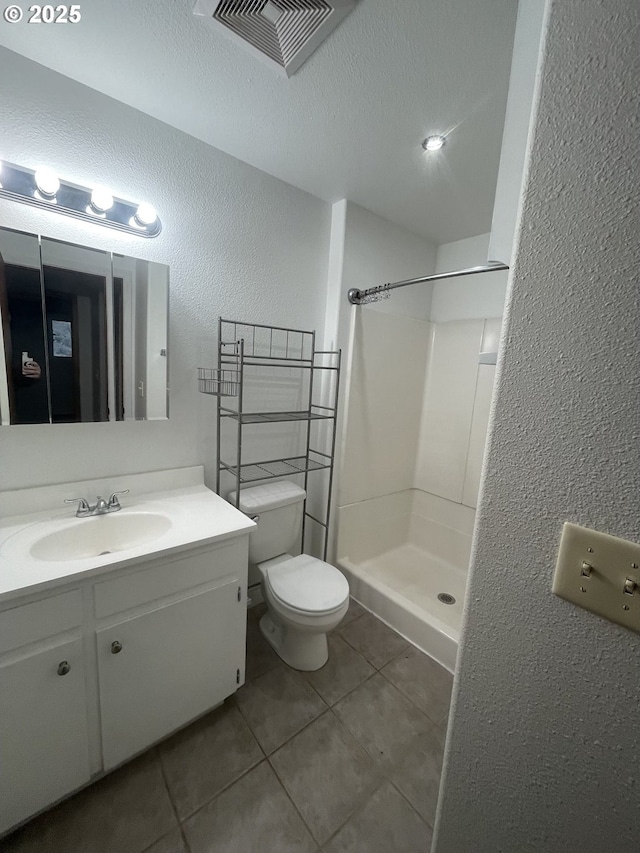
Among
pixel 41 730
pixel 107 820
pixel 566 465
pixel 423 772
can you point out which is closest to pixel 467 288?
pixel 566 465

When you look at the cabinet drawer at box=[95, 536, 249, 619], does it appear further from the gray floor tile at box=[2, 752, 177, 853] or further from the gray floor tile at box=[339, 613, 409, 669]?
the gray floor tile at box=[339, 613, 409, 669]

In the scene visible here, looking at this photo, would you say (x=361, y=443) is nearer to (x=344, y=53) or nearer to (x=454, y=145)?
(x=454, y=145)

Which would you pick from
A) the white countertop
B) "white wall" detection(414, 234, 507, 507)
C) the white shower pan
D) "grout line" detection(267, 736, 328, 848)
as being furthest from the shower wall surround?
"grout line" detection(267, 736, 328, 848)

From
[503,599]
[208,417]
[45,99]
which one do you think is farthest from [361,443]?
[45,99]

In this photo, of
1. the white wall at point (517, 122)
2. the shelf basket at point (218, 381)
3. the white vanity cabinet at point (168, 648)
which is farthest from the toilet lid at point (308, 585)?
the white wall at point (517, 122)

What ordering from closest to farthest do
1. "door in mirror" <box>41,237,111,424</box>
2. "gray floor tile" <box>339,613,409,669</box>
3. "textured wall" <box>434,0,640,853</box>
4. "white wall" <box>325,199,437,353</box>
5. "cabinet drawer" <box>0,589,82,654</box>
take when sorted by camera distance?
"textured wall" <box>434,0,640,853</box> → "cabinet drawer" <box>0,589,82,654</box> → "door in mirror" <box>41,237,111,424</box> → "gray floor tile" <box>339,613,409,669</box> → "white wall" <box>325,199,437,353</box>

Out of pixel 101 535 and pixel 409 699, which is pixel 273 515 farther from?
pixel 409 699

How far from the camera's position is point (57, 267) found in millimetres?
1239

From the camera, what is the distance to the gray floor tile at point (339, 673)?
1.52 metres

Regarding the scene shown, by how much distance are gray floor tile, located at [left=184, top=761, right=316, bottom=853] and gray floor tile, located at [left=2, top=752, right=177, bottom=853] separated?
0.34 feet

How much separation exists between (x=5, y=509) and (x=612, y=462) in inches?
69.3

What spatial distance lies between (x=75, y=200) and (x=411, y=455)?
2369 millimetres

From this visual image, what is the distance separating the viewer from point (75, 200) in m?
1.24

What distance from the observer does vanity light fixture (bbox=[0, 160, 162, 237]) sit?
1146 mm
